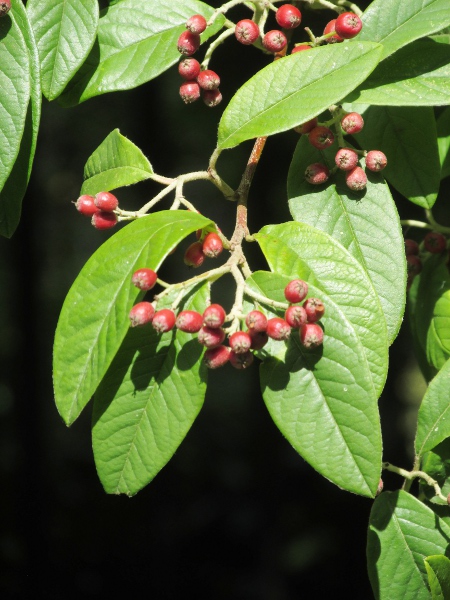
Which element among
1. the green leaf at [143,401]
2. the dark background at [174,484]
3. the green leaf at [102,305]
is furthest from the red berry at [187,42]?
the dark background at [174,484]

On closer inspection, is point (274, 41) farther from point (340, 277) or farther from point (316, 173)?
point (340, 277)

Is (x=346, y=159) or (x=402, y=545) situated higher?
(x=346, y=159)

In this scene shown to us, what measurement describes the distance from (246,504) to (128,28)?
14.2 ft

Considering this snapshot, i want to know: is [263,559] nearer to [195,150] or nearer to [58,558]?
[58,558]

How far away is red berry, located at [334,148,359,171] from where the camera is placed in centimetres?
132

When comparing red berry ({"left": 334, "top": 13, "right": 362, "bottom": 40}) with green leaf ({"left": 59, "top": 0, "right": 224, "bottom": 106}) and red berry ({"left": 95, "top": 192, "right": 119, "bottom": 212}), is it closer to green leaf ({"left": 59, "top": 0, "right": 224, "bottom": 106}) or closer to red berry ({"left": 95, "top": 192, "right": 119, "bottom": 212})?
green leaf ({"left": 59, "top": 0, "right": 224, "bottom": 106})

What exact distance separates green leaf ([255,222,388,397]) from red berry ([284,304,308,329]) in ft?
0.37

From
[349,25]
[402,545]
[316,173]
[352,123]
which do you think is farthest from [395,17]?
[402,545]

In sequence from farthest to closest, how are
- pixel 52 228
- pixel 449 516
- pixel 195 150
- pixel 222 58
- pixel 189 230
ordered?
pixel 52 228 < pixel 195 150 < pixel 222 58 < pixel 449 516 < pixel 189 230

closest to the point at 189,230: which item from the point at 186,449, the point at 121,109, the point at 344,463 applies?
the point at 344,463

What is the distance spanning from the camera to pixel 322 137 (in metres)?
1.33

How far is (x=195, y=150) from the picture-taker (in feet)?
15.6

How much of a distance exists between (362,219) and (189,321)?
0.44 metres

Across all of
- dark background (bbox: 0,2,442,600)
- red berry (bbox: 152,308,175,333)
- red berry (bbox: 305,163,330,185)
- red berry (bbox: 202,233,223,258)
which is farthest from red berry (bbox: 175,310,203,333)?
dark background (bbox: 0,2,442,600)
